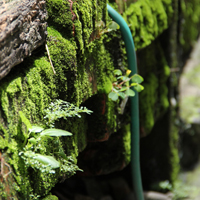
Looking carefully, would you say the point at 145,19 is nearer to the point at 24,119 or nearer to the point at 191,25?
the point at 24,119

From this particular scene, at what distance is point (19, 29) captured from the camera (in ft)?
3.54

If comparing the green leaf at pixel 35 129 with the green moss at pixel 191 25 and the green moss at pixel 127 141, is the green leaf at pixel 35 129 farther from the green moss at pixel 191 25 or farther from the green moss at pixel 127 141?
the green moss at pixel 191 25

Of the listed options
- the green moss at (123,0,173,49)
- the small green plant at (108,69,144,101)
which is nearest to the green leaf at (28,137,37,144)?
the small green plant at (108,69,144,101)

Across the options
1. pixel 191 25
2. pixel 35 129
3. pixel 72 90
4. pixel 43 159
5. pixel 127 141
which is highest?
pixel 191 25

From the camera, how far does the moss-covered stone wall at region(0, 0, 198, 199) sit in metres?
1.04

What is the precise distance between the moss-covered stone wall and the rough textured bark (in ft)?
0.24

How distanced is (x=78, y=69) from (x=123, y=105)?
0.67 meters

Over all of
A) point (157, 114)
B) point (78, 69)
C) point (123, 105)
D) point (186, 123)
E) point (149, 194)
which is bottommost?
point (149, 194)

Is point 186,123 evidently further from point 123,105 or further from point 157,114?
point 123,105

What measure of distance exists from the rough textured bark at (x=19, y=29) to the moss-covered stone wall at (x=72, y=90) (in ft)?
0.24

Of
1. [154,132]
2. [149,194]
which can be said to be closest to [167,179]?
[149,194]

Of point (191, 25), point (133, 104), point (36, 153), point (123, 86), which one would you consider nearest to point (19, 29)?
point (36, 153)

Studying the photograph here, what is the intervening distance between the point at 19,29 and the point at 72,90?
0.40 m

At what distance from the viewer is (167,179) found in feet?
11.2
